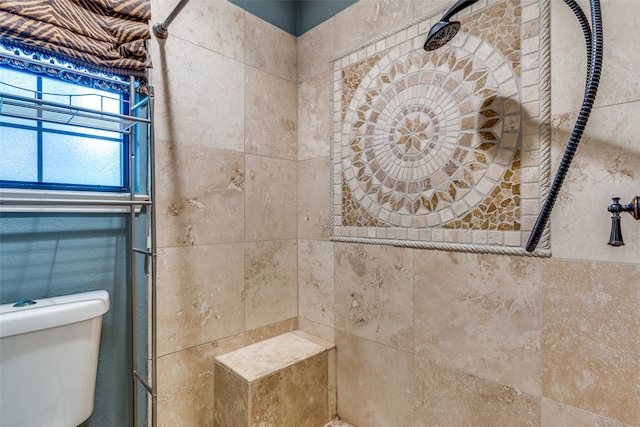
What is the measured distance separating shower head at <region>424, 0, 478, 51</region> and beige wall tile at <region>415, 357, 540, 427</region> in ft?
3.44

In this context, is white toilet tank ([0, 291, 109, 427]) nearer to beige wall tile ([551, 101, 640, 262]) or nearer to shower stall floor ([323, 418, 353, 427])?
shower stall floor ([323, 418, 353, 427])

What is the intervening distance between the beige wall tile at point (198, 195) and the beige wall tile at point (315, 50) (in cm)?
58

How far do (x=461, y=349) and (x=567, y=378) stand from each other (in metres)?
0.28

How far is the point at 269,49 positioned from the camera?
1498 mm

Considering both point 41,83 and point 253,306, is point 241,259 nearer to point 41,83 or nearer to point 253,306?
point 253,306

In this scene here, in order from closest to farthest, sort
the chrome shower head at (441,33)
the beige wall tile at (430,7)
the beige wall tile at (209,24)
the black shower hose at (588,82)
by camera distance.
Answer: the black shower hose at (588,82) → the chrome shower head at (441,33) → the beige wall tile at (430,7) → the beige wall tile at (209,24)

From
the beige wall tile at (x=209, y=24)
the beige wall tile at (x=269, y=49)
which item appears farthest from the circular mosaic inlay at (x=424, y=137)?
the beige wall tile at (x=209, y=24)

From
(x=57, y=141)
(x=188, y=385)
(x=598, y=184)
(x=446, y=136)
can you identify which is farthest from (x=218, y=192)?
(x=598, y=184)

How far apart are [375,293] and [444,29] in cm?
95

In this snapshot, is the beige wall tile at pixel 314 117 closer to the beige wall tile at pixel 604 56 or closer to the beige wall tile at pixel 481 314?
the beige wall tile at pixel 481 314

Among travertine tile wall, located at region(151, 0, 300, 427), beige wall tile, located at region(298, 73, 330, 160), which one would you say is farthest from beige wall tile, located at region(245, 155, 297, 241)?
beige wall tile, located at region(298, 73, 330, 160)

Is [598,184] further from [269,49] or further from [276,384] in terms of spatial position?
[269,49]

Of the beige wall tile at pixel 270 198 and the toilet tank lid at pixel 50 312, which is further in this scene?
the beige wall tile at pixel 270 198

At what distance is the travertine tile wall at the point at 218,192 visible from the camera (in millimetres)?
1177
